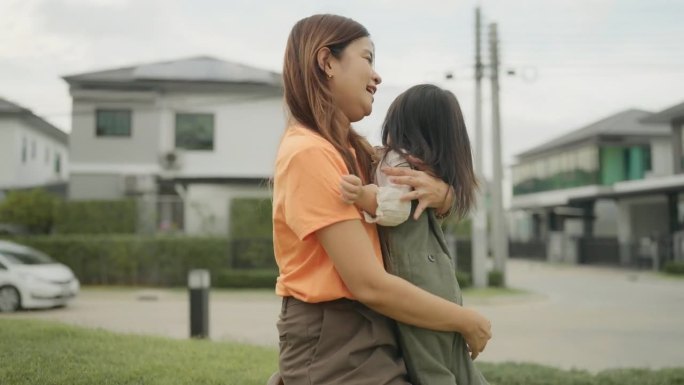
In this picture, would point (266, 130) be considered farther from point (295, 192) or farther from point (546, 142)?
point (295, 192)

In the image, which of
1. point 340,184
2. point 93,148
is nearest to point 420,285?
point 340,184

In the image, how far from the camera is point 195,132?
2864cm

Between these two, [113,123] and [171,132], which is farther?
[171,132]

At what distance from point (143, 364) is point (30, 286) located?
38.9 feet

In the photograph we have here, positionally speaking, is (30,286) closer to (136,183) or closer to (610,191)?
(136,183)

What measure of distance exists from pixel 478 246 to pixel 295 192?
62.5 ft

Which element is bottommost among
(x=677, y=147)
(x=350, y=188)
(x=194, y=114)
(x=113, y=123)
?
(x=350, y=188)

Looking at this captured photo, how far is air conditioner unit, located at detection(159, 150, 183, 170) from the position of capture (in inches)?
1096

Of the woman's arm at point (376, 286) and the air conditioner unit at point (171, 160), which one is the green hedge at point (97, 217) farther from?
the woman's arm at point (376, 286)

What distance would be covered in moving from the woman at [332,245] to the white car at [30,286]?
14757 millimetres

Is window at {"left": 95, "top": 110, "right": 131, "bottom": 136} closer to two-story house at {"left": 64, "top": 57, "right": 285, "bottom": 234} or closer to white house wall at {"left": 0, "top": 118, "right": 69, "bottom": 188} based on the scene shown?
two-story house at {"left": 64, "top": 57, "right": 285, "bottom": 234}

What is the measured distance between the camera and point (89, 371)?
414 centimetres

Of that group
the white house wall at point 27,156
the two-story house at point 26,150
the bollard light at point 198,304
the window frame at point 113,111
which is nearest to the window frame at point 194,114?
the window frame at point 113,111

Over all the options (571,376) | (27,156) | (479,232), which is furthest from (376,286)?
(27,156)
